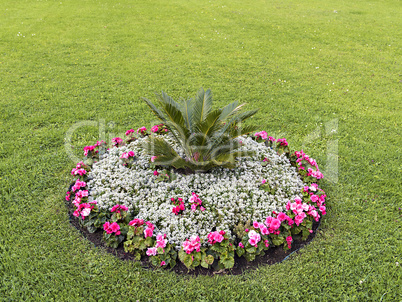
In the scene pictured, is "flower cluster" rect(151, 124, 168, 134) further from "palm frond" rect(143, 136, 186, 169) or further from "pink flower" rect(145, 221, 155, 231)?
"pink flower" rect(145, 221, 155, 231)

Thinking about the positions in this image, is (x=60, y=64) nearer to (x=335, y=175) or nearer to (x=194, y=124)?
(x=194, y=124)

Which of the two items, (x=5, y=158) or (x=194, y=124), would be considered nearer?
(x=194, y=124)

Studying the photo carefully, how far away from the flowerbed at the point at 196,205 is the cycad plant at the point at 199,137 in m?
0.19

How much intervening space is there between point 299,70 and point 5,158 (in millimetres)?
7471

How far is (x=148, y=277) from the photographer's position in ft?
9.66

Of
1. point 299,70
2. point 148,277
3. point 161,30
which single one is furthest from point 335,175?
point 161,30

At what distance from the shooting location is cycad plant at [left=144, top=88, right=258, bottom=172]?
362 centimetres

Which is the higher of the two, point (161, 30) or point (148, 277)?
point (161, 30)

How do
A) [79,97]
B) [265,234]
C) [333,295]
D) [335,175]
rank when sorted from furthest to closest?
[79,97] < [335,175] < [265,234] < [333,295]

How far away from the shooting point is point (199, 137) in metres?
3.65

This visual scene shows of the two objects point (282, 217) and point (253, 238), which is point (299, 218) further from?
point (253, 238)

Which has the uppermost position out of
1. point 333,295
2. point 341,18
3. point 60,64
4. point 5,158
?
point 341,18

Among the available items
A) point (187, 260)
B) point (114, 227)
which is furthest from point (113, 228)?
point (187, 260)

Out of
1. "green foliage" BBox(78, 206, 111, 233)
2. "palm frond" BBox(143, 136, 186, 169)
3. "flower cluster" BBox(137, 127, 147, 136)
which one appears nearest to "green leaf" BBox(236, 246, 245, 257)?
"palm frond" BBox(143, 136, 186, 169)
